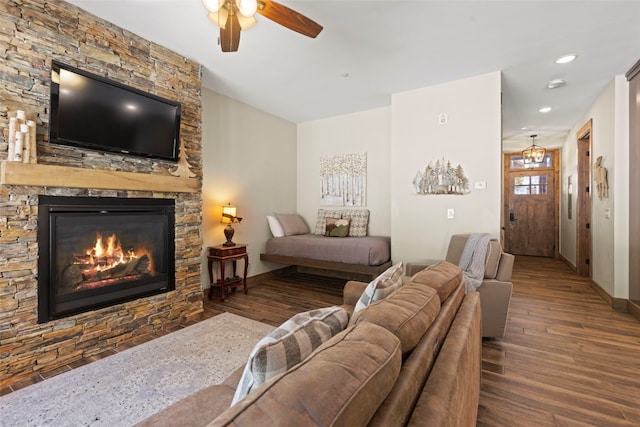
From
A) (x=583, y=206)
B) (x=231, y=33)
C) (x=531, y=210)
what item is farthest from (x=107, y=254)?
(x=531, y=210)

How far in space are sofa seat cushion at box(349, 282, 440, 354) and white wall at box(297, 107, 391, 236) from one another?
3630 millimetres

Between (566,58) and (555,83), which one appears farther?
(555,83)

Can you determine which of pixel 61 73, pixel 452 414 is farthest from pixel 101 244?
pixel 452 414

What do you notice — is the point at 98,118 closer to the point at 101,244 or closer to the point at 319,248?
the point at 101,244

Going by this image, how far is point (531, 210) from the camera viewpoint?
705cm

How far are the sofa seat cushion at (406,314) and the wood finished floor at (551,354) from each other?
3.57 ft

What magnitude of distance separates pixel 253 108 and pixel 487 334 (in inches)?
170

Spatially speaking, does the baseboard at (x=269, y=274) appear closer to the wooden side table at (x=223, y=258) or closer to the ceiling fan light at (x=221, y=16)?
the wooden side table at (x=223, y=258)

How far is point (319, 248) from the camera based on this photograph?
4.31 metres

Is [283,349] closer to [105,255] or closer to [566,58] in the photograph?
[105,255]

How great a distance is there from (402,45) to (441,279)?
94.3 inches

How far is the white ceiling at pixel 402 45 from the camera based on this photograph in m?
2.34

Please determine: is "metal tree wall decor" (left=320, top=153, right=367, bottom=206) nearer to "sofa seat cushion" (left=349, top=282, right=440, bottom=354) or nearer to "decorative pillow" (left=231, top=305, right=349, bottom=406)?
"sofa seat cushion" (left=349, top=282, right=440, bottom=354)

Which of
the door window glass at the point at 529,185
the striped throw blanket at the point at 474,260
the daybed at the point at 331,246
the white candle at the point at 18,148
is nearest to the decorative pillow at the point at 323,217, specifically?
the daybed at the point at 331,246
